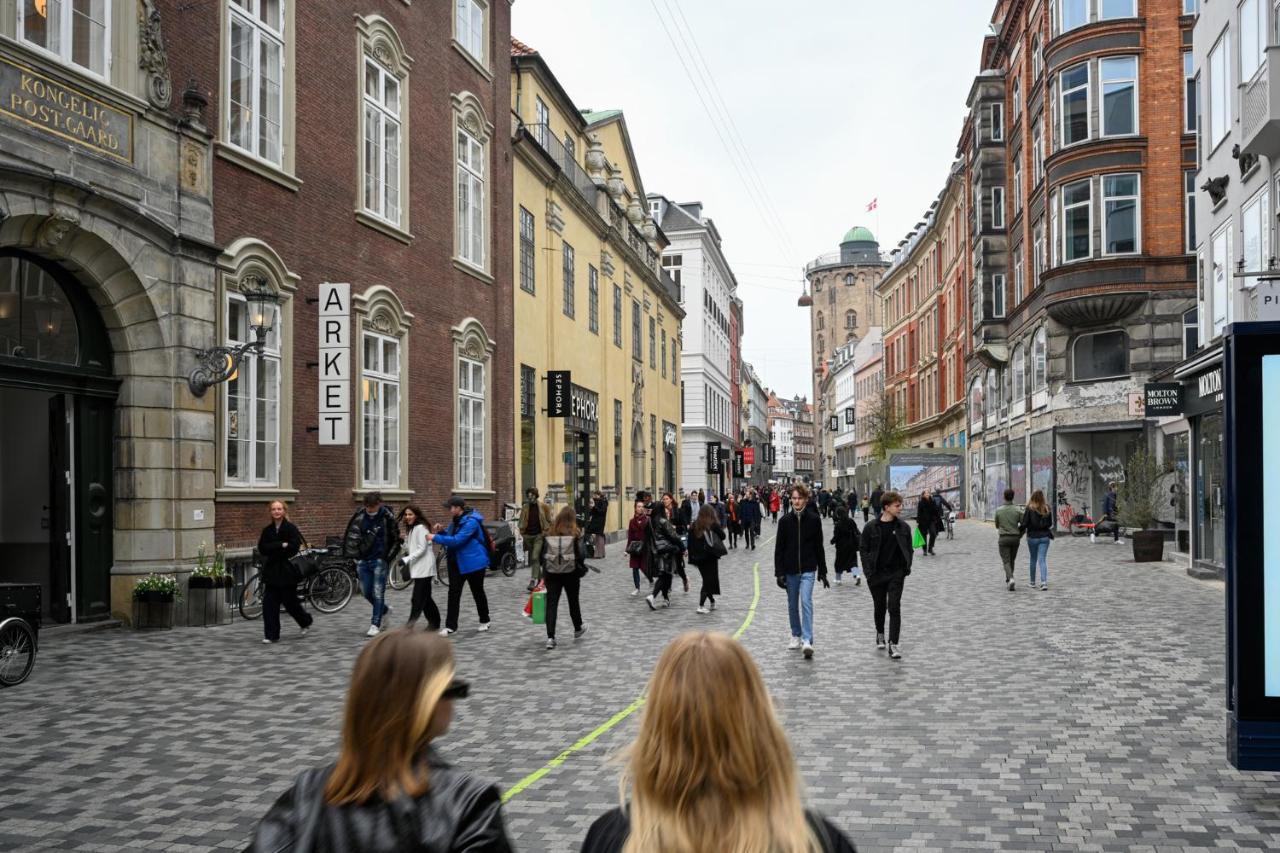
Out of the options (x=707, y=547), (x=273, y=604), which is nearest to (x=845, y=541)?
(x=707, y=547)

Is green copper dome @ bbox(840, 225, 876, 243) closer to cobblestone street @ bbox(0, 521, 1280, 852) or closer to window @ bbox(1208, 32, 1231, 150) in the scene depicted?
window @ bbox(1208, 32, 1231, 150)

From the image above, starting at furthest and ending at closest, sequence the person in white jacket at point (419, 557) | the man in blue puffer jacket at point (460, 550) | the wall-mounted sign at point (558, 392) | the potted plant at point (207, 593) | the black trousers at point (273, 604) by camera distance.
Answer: the wall-mounted sign at point (558, 392)
the potted plant at point (207, 593)
the man in blue puffer jacket at point (460, 550)
the person in white jacket at point (419, 557)
the black trousers at point (273, 604)

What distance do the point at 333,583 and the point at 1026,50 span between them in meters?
34.2

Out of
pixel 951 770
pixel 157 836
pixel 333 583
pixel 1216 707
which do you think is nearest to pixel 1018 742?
pixel 951 770

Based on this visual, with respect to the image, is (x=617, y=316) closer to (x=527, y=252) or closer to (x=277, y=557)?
(x=527, y=252)

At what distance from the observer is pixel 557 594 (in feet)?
43.5

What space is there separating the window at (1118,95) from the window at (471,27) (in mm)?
18875

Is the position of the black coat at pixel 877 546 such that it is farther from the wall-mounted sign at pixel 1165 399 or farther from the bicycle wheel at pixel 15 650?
the wall-mounted sign at pixel 1165 399

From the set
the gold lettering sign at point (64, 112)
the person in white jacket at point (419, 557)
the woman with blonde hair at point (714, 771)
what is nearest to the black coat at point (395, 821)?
the woman with blonde hair at point (714, 771)

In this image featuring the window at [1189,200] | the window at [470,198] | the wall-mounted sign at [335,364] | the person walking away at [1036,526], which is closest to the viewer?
the wall-mounted sign at [335,364]

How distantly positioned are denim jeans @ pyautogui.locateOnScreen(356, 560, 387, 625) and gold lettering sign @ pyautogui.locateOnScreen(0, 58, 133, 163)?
221 inches

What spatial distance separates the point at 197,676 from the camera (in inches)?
436

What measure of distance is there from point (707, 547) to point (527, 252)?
15245 millimetres

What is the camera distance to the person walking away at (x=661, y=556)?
1783 centimetres
